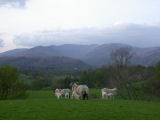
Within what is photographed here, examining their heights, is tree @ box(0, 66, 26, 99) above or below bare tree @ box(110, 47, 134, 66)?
below

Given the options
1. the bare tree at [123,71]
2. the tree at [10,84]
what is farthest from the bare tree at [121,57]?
the tree at [10,84]

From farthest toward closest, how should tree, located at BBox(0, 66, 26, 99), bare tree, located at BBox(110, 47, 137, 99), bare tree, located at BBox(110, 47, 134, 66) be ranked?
tree, located at BBox(0, 66, 26, 99) < bare tree, located at BBox(110, 47, 137, 99) < bare tree, located at BBox(110, 47, 134, 66)

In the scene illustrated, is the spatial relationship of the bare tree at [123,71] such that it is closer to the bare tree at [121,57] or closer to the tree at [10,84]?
the bare tree at [121,57]

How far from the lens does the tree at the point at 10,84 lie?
50969 mm

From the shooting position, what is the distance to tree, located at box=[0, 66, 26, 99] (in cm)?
Result: 5097

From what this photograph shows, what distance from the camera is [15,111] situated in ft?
45.9

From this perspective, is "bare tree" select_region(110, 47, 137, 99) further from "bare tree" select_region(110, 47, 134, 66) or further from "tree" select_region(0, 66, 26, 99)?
"tree" select_region(0, 66, 26, 99)

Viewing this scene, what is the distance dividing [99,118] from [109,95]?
2043 cm

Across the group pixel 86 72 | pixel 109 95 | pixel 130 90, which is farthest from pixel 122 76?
pixel 86 72

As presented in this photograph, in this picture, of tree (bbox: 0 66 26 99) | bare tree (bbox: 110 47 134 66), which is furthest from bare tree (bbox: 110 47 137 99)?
tree (bbox: 0 66 26 99)

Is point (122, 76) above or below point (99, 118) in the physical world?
above

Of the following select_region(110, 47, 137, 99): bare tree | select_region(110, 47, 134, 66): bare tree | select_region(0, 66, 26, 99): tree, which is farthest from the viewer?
select_region(0, 66, 26, 99): tree

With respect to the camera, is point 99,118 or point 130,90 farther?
point 130,90

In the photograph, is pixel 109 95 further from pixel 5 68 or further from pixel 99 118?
pixel 5 68
